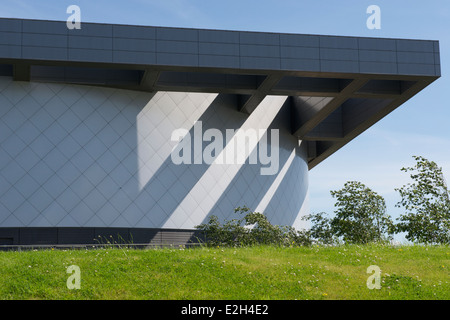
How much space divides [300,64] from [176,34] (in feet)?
16.4

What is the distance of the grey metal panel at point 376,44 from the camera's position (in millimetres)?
24531

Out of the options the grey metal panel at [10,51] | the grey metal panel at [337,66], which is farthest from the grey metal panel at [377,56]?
the grey metal panel at [10,51]

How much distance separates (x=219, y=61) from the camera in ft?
77.2

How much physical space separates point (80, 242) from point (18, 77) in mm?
6943

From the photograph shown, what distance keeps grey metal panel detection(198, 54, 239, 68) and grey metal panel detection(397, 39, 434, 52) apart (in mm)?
6938

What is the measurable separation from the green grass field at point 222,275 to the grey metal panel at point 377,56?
11632 mm

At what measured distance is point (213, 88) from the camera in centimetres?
2559

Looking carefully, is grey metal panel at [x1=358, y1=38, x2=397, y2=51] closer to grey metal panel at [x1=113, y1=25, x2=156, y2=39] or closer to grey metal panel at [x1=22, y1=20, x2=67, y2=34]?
grey metal panel at [x1=113, y1=25, x2=156, y2=39]

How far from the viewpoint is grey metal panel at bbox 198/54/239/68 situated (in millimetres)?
23422

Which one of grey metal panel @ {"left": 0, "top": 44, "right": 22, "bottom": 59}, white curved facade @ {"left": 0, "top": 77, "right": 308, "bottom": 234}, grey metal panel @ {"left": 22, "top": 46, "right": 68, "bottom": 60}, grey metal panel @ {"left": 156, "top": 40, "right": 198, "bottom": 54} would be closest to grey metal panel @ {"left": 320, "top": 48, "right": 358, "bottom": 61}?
grey metal panel @ {"left": 156, "top": 40, "right": 198, "bottom": 54}

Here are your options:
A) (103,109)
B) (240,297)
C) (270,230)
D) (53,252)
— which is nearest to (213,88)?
(103,109)

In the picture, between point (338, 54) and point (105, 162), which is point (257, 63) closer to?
point (338, 54)
